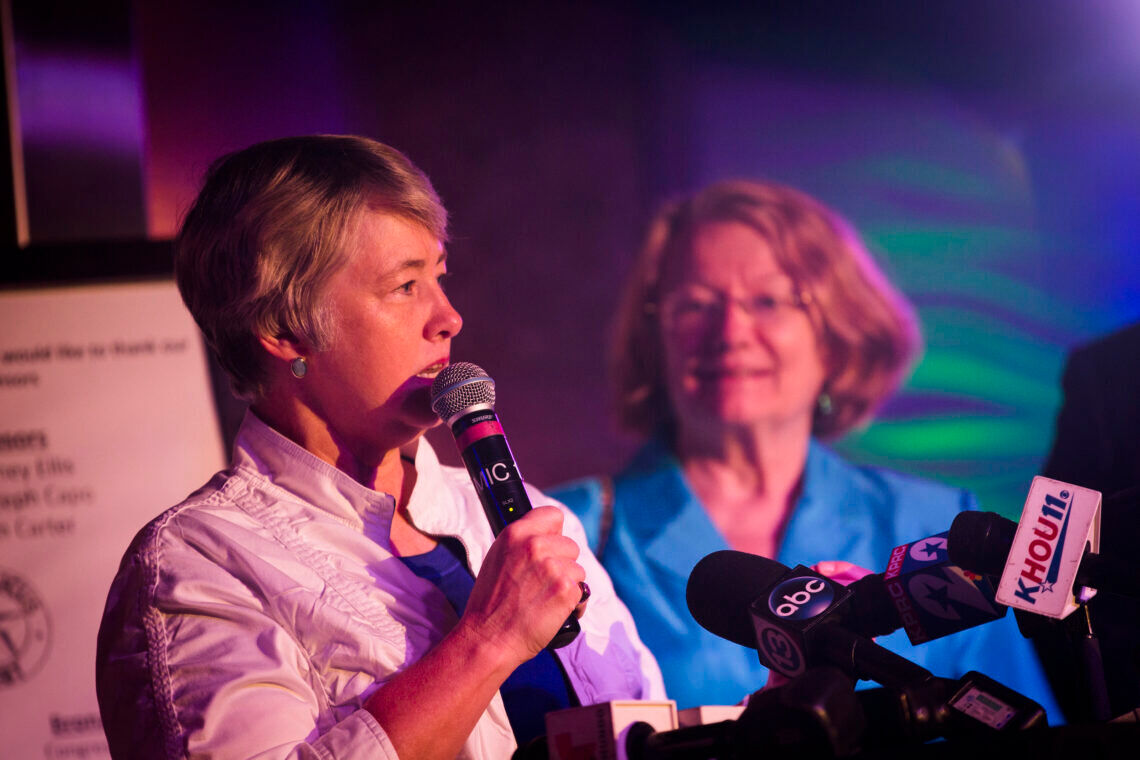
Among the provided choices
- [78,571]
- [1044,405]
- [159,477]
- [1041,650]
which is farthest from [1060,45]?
[78,571]

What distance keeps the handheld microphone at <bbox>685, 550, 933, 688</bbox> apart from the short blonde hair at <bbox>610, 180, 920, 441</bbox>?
1034 mm

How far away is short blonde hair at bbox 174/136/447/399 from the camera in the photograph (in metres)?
1.37

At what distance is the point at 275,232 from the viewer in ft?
4.46

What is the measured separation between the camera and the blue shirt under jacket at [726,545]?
1.95m

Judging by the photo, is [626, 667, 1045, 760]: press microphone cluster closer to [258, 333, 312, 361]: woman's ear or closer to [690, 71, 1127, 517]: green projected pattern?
[258, 333, 312, 361]: woman's ear

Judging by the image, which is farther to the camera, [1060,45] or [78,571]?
[78,571]

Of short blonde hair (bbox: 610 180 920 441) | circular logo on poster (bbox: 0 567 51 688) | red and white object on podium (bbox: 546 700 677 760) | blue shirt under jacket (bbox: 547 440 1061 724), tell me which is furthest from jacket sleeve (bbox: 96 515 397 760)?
circular logo on poster (bbox: 0 567 51 688)

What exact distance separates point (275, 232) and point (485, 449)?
48 centimetres

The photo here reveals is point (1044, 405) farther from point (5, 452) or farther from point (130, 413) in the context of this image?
point (5, 452)

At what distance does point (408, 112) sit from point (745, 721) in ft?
6.24

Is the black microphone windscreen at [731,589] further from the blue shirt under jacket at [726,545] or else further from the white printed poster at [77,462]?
the white printed poster at [77,462]

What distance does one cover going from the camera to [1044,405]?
210cm

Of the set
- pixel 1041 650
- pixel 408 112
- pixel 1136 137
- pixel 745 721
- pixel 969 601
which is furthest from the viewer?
pixel 408 112

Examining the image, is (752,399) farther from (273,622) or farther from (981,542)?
(273,622)
